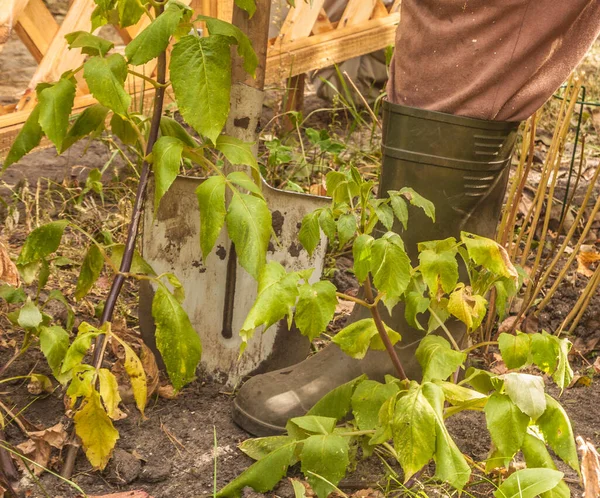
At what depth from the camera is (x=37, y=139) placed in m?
1.51

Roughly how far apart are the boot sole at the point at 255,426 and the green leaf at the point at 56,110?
64cm

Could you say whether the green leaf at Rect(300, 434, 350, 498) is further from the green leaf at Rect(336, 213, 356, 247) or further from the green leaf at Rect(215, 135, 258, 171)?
the green leaf at Rect(215, 135, 258, 171)

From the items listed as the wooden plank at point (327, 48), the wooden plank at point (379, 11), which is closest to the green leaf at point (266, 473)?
the wooden plank at point (327, 48)

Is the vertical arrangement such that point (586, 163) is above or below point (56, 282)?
above

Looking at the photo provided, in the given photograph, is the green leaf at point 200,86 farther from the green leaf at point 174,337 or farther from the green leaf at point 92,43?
the green leaf at point 174,337

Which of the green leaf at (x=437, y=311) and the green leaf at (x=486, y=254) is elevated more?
the green leaf at (x=486, y=254)

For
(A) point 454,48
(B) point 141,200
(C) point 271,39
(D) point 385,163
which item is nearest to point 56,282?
(B) point 141,200

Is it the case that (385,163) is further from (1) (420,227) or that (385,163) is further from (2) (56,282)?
(2) (56,282)

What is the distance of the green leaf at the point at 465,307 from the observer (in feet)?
4.32

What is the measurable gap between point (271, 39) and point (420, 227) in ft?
6.23

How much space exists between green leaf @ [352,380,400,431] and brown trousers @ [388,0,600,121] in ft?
1.76

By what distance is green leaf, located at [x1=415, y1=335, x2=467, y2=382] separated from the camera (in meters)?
1.29

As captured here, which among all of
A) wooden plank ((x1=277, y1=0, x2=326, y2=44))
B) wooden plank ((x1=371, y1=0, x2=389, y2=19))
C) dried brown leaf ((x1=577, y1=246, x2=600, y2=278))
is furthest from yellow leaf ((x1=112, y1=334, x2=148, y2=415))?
wooden plank ((x1=371, y1=0, x2=389, y2=19))

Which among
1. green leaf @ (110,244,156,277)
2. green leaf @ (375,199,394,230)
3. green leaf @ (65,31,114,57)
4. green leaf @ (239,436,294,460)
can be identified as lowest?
green leaf @ (239,436,294,460)
